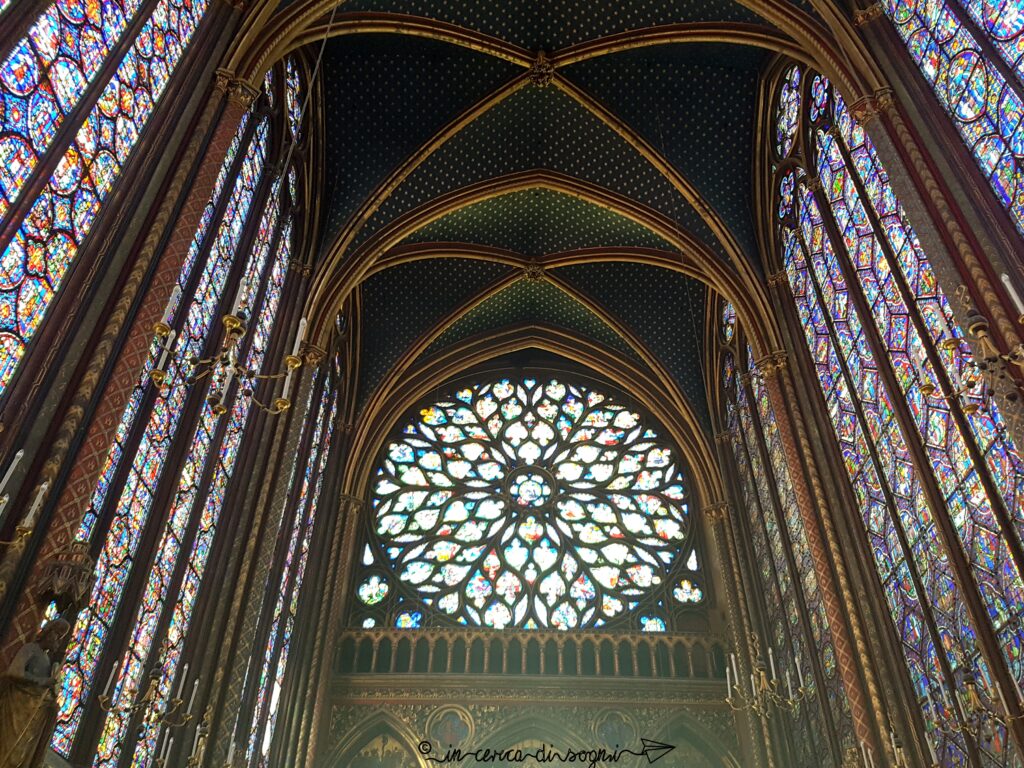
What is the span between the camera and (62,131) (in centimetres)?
691

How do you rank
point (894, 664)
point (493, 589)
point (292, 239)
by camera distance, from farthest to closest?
point (493, 589), point (292, 239), point (894, 664)

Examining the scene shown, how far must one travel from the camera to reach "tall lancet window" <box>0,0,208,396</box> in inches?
247

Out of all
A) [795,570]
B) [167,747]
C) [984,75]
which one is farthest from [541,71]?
[167,747]

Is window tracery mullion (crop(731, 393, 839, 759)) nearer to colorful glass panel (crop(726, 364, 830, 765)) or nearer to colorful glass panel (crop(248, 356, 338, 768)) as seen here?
colorful glass panel (crop(726, 364, 830, 765))

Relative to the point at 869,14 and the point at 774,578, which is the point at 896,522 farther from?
the point at 869,14

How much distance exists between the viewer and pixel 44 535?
5949 mm

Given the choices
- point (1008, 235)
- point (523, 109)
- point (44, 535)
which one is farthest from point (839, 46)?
point (44, 535)

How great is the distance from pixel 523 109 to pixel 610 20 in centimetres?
226

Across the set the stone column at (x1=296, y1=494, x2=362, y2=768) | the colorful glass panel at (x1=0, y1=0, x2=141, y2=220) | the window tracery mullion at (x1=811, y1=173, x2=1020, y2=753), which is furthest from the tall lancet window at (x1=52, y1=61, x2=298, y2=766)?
the window tracery mullion at (x1=811, y1=173, x2=1020, y2=753)

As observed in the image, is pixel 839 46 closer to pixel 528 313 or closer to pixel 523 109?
pixel 523 109

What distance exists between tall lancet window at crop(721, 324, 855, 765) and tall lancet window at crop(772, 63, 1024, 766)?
4.74ft

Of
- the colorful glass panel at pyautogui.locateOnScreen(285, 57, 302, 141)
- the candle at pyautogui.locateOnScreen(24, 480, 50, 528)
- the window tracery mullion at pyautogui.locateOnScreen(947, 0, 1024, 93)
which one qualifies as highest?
the colorful glass panel at pyautogui.locateOnScreen(285, 57, 302, 141)

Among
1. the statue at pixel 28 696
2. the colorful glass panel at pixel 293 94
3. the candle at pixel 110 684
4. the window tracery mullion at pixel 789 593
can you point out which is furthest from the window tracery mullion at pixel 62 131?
the window tracery mullion at pixel 789 593

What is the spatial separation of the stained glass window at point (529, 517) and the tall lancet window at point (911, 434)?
21.3 feet
